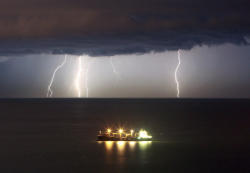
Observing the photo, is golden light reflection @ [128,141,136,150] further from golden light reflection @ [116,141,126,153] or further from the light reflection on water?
golden light reflection @ [116,141,126,153]

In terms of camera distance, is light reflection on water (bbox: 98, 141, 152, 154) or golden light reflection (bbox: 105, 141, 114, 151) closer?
light reflection on water (bbox: 98, 141, 152, 154)

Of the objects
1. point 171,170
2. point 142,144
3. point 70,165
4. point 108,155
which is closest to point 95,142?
point 142,144

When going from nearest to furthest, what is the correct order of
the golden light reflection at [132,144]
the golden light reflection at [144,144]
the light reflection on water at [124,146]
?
1. the light reflection on water at [124,146]
2. the golden light reflection at [144,144]
3. the golden light reflection at [132,144]

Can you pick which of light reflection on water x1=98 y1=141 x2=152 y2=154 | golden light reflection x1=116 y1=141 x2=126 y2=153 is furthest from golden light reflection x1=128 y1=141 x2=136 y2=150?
golden light reflection x1=116 y1=141 x2=126 y2=153

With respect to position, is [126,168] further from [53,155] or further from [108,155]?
[53,155]

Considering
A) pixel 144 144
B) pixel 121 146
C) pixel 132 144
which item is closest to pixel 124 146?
pixel 121 146

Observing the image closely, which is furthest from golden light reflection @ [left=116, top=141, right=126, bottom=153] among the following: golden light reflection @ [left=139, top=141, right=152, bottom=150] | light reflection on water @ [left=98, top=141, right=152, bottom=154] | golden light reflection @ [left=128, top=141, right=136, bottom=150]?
golden light reflection @ [left=139, top=141, right=152, bottom=150]

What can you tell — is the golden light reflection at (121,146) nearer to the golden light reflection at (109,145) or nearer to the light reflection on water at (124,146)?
the light reflection on water at (124,146)

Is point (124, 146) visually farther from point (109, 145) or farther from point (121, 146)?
point (109, 145)

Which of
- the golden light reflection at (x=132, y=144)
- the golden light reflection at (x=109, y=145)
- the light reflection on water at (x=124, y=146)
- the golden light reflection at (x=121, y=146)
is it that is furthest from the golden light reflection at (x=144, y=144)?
the golden light reflection at (x=109, y=145)

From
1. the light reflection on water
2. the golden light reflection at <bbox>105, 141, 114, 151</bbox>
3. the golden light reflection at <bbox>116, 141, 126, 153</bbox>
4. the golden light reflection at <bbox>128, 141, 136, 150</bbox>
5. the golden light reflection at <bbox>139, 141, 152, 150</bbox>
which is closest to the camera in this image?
the golden light reflection at <bbox>116, 141, 126, 153</bbox>

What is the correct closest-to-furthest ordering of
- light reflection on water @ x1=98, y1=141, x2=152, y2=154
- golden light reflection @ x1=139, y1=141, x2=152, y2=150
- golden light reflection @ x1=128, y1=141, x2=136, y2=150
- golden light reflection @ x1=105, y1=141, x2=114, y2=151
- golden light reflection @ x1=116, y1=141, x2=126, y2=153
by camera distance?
golden light reflection @ x1=116, y1=141, x2=126, y2=153, light reflection on water @ x1=98, y1=141, x2=152, y2=154, golden light reflection @ x1=105, y1=141, x2=114, y2=151, golden light reflection @ x1=139, y1=141, x2=152, y2=150, golden light reflection @ x1=128, y1=141, x2=136, y2=150
